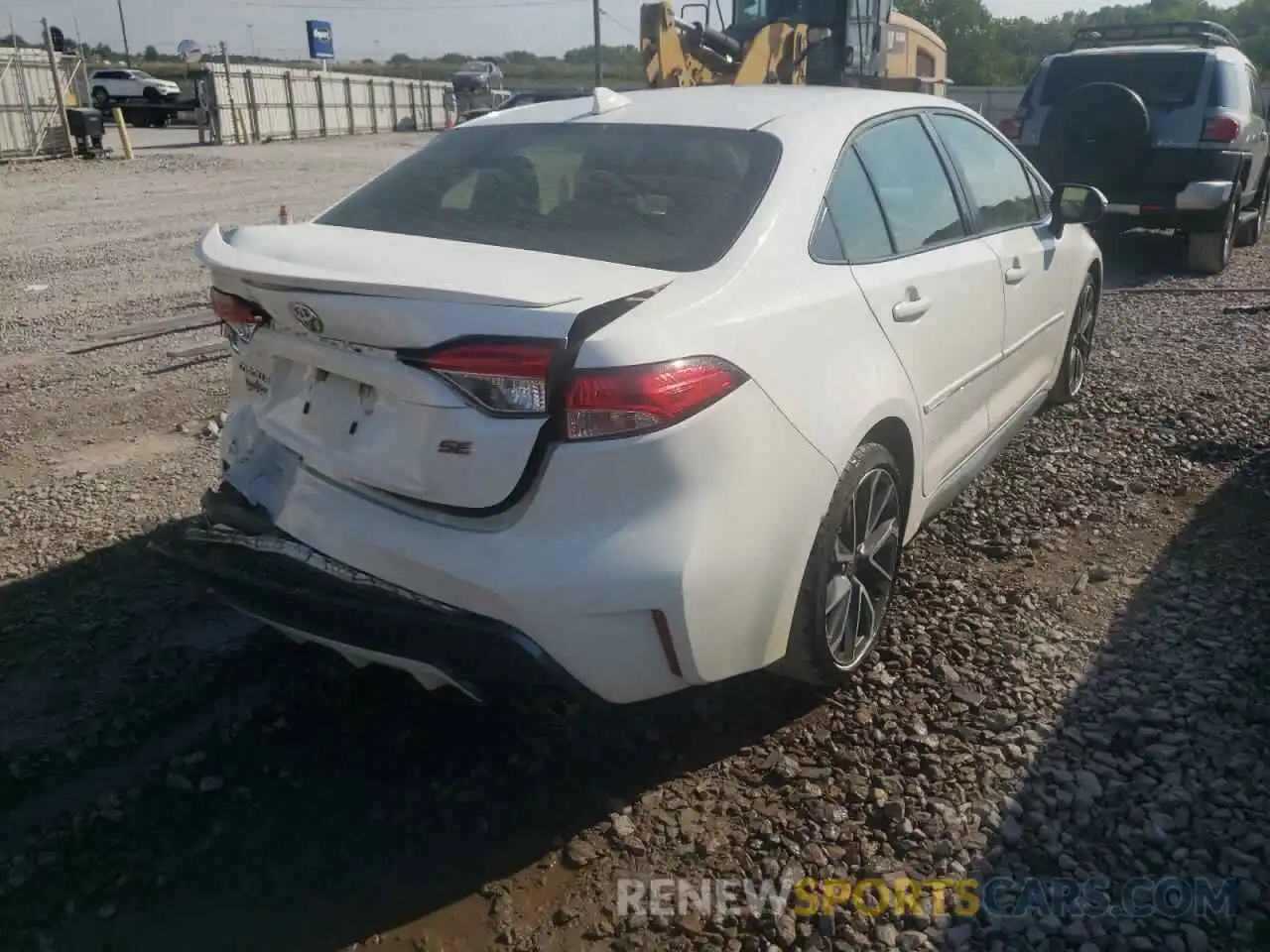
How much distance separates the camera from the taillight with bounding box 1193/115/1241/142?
898cm

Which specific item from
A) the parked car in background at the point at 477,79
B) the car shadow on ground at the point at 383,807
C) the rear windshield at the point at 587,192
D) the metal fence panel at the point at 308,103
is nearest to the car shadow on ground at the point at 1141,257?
the rear windshield at the point at 587,192

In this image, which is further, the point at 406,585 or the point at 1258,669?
Result: the point at 1258,669

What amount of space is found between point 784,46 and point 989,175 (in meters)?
8.84

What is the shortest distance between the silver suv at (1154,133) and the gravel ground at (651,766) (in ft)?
17.9

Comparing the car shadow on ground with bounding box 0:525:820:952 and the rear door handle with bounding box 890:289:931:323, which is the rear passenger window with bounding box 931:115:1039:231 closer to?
the rear door handle with bounding box 890:289:931:323

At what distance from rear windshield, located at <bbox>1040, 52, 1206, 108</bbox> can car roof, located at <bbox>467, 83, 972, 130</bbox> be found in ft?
21.9

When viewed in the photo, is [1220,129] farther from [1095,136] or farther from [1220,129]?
[1095,136]

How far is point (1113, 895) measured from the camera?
2.42 m

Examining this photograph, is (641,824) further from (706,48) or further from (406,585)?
(706,48)

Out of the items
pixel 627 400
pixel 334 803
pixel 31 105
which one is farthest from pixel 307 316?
pixel 31 105

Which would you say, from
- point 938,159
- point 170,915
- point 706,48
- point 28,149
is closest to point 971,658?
point 938,159

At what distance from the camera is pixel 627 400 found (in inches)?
91.2

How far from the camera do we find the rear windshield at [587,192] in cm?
283

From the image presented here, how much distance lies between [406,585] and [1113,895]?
172cm
